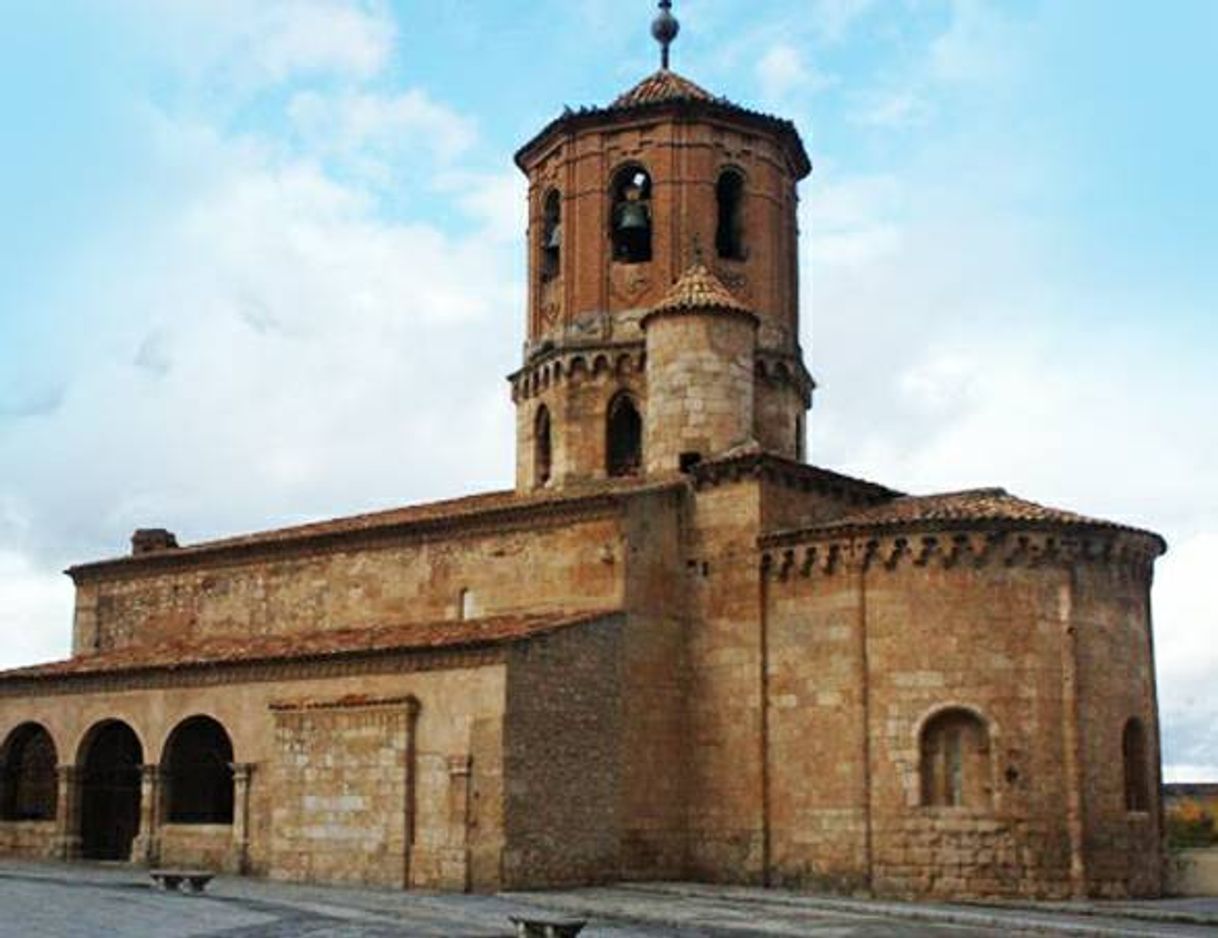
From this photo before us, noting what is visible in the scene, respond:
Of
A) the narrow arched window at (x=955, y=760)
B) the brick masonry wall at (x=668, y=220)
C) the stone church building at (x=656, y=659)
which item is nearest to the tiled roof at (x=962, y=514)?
the stone church building at (x=656, y=659)

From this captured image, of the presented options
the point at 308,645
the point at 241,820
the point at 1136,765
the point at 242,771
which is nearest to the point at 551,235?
the point at 308,645

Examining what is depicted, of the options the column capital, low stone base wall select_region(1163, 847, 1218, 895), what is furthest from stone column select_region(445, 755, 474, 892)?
low stone base wall select_region(1163, 847, 1218, 895)

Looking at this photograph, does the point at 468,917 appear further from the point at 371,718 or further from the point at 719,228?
the point at 719,228

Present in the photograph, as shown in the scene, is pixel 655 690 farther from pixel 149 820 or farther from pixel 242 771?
pixel 149 820

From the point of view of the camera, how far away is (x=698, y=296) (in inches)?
1094

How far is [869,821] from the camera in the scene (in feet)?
77.4

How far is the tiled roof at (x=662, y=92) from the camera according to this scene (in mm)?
29609

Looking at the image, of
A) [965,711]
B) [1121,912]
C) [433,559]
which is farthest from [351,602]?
[1121,912]

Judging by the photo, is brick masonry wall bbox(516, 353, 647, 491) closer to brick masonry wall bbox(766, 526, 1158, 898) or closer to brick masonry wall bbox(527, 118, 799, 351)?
brick masonry wall bbox(527, 118, 799, 351)

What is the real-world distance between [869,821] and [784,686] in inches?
95.7

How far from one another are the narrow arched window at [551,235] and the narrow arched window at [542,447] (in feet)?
8.64

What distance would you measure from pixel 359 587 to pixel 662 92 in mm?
10499

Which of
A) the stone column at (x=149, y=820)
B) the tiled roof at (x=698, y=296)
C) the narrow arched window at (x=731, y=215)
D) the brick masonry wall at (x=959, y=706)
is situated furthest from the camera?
the narrow arched window at (x=731, y=215)

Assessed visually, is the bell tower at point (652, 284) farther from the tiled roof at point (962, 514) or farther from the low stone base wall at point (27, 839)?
the low stone base wall at point (27, 839)
